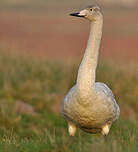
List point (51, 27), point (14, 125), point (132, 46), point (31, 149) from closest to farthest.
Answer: point (31, 149) → point (14, 125) → point (132, 46) → point (51, 27)

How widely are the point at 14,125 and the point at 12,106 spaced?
54 cm

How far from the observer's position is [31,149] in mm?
5148

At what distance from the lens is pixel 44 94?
32.6ft

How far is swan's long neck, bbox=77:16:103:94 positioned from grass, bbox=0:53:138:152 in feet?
2.61

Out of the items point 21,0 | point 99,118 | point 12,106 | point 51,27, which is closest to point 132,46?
point 51,27

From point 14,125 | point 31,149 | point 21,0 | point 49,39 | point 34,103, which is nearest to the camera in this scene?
point 31,149

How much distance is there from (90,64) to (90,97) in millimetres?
427

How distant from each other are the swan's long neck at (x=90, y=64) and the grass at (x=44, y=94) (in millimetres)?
796

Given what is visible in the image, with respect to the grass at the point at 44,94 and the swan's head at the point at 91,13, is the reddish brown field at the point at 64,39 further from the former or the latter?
the swan's head at the point at 91,13

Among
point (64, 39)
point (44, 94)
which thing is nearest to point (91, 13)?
point (44, 94)

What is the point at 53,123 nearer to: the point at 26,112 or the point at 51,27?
the point at 26,112

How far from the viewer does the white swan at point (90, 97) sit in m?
5.43

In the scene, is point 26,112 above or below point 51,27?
below

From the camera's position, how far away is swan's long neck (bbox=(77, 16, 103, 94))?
17.7ft
